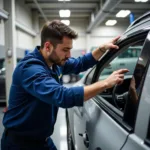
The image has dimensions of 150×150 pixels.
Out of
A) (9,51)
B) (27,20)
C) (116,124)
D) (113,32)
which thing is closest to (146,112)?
(116,124)

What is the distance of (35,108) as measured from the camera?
4.68 ft

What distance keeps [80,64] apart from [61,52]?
550mm

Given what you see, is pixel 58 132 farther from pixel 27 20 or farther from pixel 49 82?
→ pixel 27 20

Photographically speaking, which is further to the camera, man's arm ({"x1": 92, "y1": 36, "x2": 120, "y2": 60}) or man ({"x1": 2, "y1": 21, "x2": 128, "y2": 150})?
man's arm ({"x1": 92, "y1": 36, "x2": 120, "y2": 60})

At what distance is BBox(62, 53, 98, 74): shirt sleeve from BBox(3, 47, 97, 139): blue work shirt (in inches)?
14.3

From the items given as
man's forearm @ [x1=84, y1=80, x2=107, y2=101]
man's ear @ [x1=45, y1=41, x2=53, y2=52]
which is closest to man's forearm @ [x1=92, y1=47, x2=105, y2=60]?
man's ear @ [x1=45, y1=41, x2=53, y2=52]

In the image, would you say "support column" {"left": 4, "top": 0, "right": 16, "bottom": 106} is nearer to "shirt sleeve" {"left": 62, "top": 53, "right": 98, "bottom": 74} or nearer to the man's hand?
"shirt sleeve" {"left": 62, "top": 53, "right": 98, "bottom": 74}

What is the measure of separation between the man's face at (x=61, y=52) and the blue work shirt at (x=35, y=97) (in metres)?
0.07

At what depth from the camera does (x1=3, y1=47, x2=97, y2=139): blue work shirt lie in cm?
120

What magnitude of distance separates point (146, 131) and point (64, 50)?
799 millimetres

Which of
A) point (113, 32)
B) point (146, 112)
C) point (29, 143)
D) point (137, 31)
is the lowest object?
point (29, 143)

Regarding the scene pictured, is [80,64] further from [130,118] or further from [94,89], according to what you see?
[130,118]

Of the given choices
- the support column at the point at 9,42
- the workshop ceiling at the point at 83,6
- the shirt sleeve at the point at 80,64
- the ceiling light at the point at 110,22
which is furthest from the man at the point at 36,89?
the ceiling light at the point at 110,22

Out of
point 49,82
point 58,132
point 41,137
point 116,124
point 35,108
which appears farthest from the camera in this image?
point 58,132
